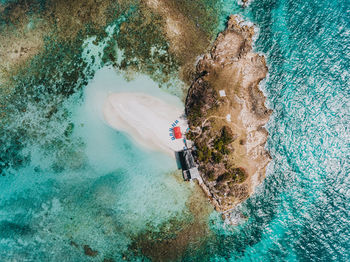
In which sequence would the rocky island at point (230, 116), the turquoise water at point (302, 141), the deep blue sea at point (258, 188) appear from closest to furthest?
the rocky island at point (230, 116), the deep blue sea at point (258, 188), the turquoise water at point (302, 141)

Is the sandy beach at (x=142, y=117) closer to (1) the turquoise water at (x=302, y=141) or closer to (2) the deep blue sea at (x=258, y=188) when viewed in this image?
(2) the deep blue sea at (x=258, y=188)

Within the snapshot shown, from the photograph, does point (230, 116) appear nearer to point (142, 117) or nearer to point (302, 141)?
point (302, 141)

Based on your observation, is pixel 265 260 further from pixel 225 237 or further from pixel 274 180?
pixel 274 180

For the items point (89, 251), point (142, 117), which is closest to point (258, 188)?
point (142, 117)

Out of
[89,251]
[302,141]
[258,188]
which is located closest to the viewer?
[89,251]

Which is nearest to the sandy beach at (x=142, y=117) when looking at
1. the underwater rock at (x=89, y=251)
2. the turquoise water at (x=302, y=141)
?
the turquoise water at (x=302, y=141)

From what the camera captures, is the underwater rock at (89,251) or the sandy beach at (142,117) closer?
the sandy beach at (142,117)
